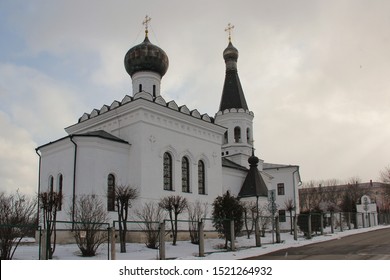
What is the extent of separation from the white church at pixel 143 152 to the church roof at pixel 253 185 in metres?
0.07

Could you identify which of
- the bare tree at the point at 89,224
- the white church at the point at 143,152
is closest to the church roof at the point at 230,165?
the white church at the point at 143,152

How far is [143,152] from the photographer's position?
63.6 ft

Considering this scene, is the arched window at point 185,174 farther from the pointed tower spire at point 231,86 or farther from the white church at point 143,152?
the pointed tower spire at point 231,86

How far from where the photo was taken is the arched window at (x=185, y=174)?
2183cm

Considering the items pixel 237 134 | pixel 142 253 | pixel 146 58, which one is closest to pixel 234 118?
pixel 237 134

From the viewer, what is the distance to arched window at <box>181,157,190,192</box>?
71.6 feet

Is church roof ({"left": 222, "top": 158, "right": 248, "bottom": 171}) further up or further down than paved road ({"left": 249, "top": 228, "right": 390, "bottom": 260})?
further up

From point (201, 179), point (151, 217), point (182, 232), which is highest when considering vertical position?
point (201, 179)

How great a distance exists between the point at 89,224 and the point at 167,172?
7439 millimetres

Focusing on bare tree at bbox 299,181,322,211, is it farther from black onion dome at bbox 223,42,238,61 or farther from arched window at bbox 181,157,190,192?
arched window at bbox 181,157,190,192

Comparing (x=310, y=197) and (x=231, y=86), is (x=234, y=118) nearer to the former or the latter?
(x=231, y=86)

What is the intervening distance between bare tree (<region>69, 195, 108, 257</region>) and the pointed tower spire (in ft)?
56.1

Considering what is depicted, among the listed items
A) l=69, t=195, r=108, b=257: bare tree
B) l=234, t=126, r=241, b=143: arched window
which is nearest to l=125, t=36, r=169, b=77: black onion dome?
l=69, t=195, r=108, b=257: bare tree
